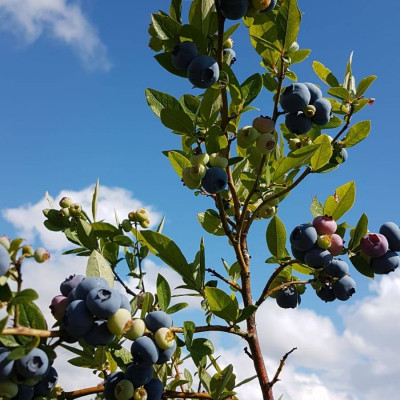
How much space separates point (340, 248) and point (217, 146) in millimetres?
551

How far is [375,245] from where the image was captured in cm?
174

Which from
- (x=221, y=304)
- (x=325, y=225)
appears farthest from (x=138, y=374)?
(x=325, y=225)

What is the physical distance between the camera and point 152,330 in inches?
55.7

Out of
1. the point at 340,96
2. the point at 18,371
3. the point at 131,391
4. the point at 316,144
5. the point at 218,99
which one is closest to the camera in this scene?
the point at 18,371

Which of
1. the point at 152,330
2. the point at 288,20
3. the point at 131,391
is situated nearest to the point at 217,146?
the point at 288,20

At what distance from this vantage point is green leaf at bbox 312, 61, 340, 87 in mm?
1984

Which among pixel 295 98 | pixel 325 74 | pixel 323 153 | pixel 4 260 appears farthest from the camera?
pixel 325 74

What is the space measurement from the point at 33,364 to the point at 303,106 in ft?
3.64

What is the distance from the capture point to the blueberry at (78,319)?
1.18 metres

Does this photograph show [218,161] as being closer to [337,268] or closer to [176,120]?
[176,120]

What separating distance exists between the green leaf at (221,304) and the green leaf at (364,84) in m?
0.94

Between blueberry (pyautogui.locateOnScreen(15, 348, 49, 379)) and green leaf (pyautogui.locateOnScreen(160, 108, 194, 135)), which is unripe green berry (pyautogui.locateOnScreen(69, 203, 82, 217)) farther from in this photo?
blueberry (pyautogui.locateOnScreen(15, 348, 49, 379))

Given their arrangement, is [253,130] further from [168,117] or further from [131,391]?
[131,391]

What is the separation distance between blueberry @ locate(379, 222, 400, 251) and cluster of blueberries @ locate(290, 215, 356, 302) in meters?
0.16
